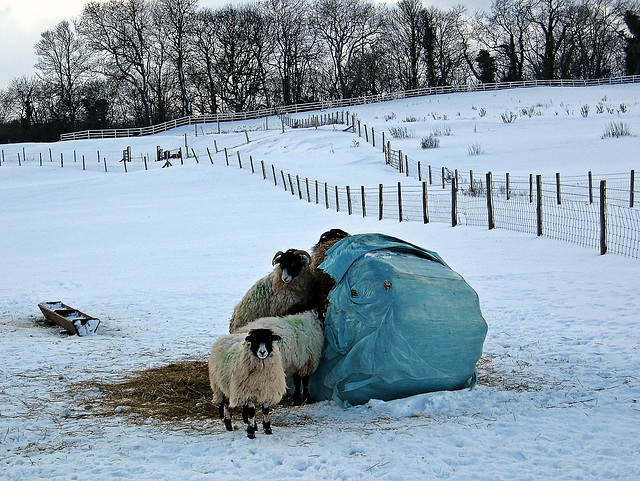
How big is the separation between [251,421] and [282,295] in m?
2.24

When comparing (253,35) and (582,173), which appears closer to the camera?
(582,173)

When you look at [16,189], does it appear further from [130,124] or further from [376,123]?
[130,124]

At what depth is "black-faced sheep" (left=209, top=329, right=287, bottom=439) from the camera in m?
5.24

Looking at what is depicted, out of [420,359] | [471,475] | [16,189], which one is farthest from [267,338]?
[16,189]

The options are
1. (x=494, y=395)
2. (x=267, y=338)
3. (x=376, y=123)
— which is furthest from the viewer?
(x=376, y=123)

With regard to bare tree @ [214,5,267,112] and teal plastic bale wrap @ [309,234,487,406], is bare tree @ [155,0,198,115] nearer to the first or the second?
bare tree @ [214,5,267,112]

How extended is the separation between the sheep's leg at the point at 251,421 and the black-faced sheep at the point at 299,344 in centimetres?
78

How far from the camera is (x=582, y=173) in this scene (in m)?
24.2

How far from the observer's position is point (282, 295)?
7.19m

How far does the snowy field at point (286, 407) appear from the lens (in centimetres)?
439

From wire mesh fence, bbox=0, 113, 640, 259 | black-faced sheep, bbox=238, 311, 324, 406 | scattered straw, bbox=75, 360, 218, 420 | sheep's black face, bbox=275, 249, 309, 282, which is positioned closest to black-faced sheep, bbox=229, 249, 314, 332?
sheep's black face, bbox=275, 249, 309, 282

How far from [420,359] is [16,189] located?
32.5 m

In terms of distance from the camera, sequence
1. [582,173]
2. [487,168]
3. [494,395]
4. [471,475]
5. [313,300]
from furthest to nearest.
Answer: [487,168] → [582,173] → [313,300] → [494,395] → [471,475]

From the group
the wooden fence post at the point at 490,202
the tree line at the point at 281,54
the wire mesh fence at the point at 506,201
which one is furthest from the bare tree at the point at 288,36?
the wooden fence post at the point at 490,202
